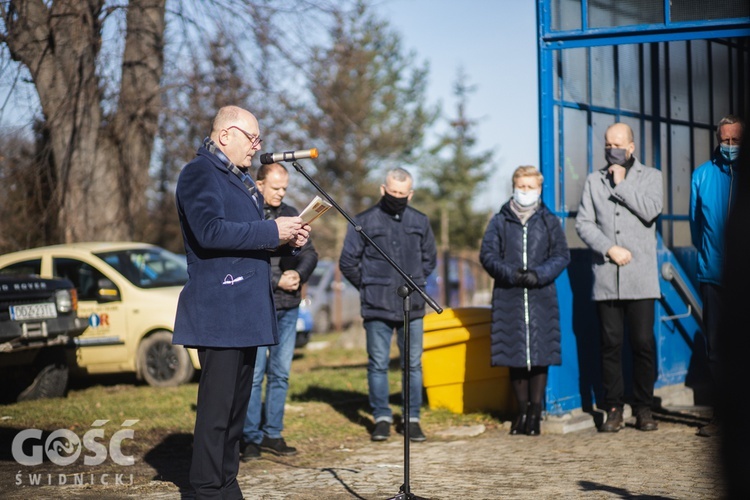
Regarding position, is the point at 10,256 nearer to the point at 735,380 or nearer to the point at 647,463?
the point at 647,463

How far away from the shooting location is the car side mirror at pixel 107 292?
1129cm

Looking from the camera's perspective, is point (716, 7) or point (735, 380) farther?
point (716, 7)

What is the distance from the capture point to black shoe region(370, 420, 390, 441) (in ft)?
24.2

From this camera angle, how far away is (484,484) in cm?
563

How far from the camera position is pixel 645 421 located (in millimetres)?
7250

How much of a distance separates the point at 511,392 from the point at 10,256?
6551 millimetres

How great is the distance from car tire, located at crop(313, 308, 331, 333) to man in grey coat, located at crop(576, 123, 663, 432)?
45.4 ft

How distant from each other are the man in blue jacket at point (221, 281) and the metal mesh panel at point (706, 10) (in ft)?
13.1

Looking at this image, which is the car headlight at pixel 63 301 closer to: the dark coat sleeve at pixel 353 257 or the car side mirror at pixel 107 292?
the car side mirror at pixel 107 292

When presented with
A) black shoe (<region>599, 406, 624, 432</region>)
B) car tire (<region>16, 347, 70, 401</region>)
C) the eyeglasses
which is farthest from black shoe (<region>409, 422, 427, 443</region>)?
car tire (<region>16, 347, 70, 401</region>)

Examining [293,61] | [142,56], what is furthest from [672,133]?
[142,56]

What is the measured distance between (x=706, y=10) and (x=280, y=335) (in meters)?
4.07

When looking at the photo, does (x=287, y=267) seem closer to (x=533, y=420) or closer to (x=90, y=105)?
(x=533, y=420)

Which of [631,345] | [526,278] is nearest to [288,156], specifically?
[526,278]
